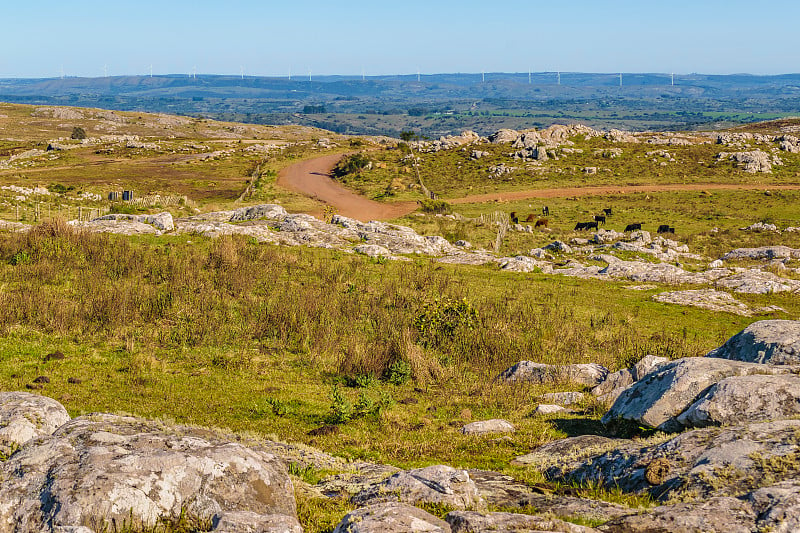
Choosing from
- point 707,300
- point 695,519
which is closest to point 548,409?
point 695,519

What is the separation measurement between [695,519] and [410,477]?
3448mm

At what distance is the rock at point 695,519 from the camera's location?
6535mm

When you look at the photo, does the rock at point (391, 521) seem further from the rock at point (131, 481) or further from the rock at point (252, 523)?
the rock at point (131, 481)

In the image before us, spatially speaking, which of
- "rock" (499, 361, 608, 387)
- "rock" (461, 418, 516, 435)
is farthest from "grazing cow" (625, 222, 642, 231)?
"rock" (461, 418, 516, 435)

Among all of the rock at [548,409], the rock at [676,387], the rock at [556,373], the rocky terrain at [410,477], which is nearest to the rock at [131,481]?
the rocky terrain at [410,477]

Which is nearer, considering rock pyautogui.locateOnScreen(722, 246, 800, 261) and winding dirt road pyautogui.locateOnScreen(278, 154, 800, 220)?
rock pyautogui.locateOnScreen(722, 246, 800, 261)

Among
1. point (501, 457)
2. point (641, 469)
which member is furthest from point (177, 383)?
point (641, 469)

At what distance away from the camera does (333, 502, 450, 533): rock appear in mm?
6406

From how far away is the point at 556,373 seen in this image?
61.1 ft

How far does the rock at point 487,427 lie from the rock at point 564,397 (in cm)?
274

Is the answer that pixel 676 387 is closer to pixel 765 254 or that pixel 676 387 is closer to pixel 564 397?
pixel 564 397

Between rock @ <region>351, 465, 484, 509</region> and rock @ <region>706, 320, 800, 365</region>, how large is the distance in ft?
28.3

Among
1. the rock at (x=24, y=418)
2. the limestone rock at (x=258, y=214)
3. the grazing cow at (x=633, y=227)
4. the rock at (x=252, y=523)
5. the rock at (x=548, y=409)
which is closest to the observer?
the rock at (x=252, y=523)

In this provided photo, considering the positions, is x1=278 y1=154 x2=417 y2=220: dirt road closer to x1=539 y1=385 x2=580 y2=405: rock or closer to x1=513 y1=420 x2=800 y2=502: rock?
x1=539 y1=385 x2=580 y2=405: rock
